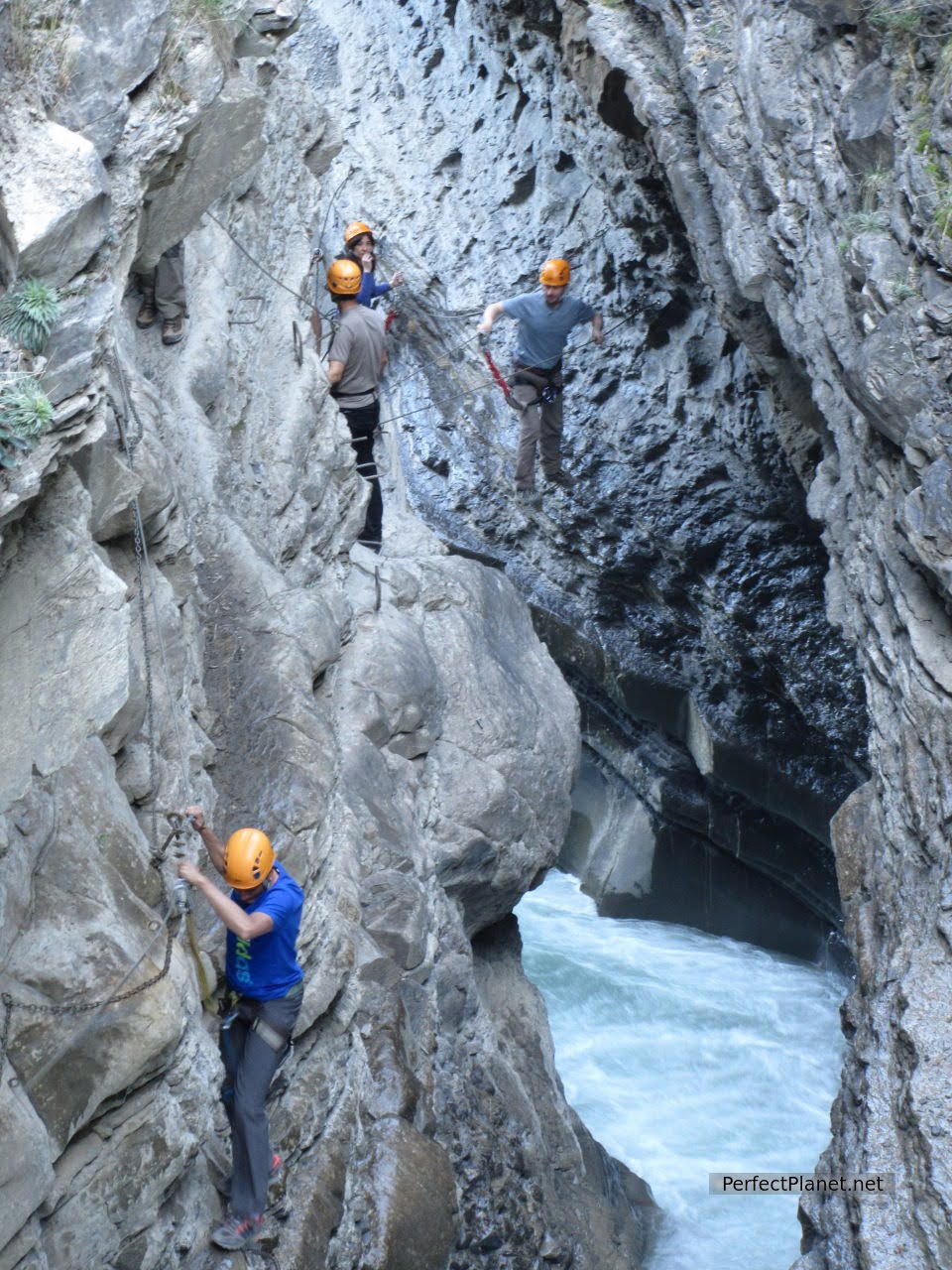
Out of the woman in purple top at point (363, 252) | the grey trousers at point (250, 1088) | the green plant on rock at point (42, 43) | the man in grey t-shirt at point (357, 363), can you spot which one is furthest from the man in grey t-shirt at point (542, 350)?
the grey trousers at point (250, 1088)

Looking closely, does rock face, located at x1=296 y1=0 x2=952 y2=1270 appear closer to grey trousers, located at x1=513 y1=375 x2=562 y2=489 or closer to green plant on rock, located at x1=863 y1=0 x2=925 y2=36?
green plant on rock, located at x1=863 y1=0 x2=925 y2=36

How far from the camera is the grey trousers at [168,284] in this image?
790 cm

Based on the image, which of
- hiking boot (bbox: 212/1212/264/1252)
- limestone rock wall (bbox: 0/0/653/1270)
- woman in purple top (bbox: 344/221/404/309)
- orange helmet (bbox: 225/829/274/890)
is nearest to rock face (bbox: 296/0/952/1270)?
woman in purple top (bbox: 344/221/404/309)

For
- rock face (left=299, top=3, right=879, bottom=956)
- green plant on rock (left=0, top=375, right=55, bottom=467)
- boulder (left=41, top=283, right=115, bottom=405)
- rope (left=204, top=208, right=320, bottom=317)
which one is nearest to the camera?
green plant on rock (left=0, top=375, right=55, bottom=467)

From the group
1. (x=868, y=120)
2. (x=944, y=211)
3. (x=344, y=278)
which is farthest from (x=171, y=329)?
(x=944, y=211)

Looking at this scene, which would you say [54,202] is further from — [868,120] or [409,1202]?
[409,1202]

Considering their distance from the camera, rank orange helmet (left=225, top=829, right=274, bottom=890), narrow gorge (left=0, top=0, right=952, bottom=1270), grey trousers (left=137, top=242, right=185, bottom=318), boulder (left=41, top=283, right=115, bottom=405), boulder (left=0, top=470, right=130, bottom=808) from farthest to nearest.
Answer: grey trousers (left=137, top=242, right=185, bottom=318) < orange helmet (left=225, top=829, right=274, bottom=890) < narrow gorge (left=0, top=0, right=952, bottom=1270) < boulder (left=0, top=470, right=130, bottom=808) < boulder (left=41, top=283, right=115, bottom=405)

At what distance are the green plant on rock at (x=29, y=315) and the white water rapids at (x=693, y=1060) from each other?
9.10 metres

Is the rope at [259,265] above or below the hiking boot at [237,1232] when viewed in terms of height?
above

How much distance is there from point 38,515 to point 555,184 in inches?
384

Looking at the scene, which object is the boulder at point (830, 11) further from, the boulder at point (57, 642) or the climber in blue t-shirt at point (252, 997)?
the climber in blue t-shirt at point (252, 997)

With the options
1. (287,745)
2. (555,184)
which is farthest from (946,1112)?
(555,184)

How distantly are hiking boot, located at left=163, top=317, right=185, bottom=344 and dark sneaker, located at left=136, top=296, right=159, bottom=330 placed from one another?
0.09 meters

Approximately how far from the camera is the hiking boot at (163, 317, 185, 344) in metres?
8.10
